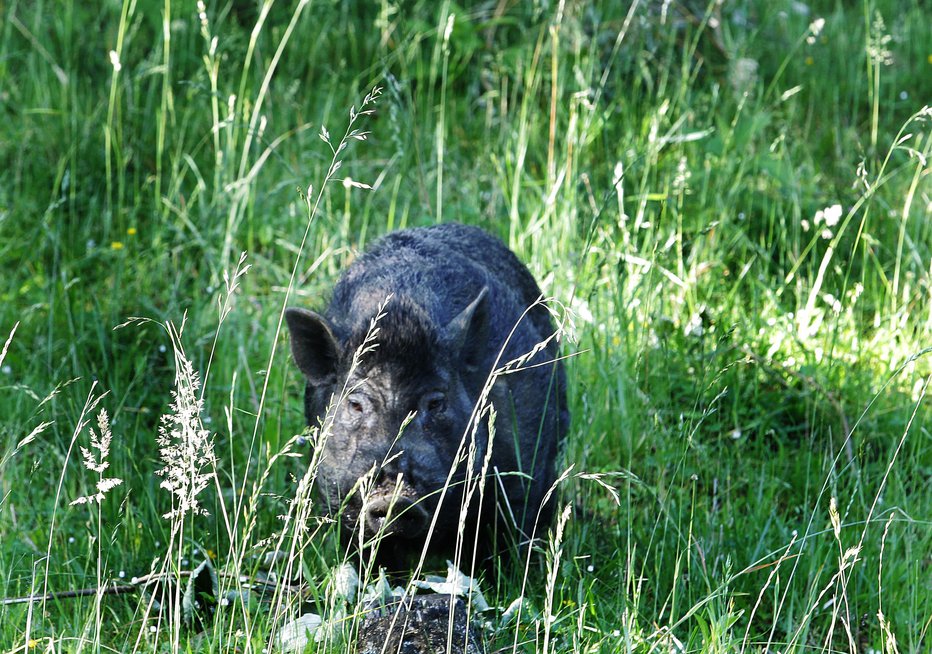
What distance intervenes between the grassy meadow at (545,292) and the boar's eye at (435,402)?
1.60 ft

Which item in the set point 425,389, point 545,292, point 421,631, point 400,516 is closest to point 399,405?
point 425,389

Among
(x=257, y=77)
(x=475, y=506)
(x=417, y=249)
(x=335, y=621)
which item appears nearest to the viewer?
(x=335, y=621)

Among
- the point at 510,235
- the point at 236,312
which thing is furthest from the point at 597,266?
the point at 236,312

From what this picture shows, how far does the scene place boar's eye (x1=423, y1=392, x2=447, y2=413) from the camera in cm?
376

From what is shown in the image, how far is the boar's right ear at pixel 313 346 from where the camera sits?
388 cm

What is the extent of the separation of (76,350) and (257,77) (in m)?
2.61

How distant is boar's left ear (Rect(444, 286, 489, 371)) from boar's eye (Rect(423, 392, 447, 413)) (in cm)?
18

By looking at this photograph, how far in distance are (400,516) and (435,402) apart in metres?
0.45

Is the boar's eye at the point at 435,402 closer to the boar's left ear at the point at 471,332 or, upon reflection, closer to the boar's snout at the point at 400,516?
the boar's left ear at the point at 471,332

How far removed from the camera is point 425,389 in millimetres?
3768

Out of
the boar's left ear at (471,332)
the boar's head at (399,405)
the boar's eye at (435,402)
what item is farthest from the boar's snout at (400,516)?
the boar's left ear at (471,332)

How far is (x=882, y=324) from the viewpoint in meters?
5.62

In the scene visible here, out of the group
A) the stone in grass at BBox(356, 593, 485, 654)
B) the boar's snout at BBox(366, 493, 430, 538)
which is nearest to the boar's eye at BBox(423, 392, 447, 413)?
the boar's snout at BBox(366, 493, 430, 538)

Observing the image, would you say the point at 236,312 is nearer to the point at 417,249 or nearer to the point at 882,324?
the point at 417,249
